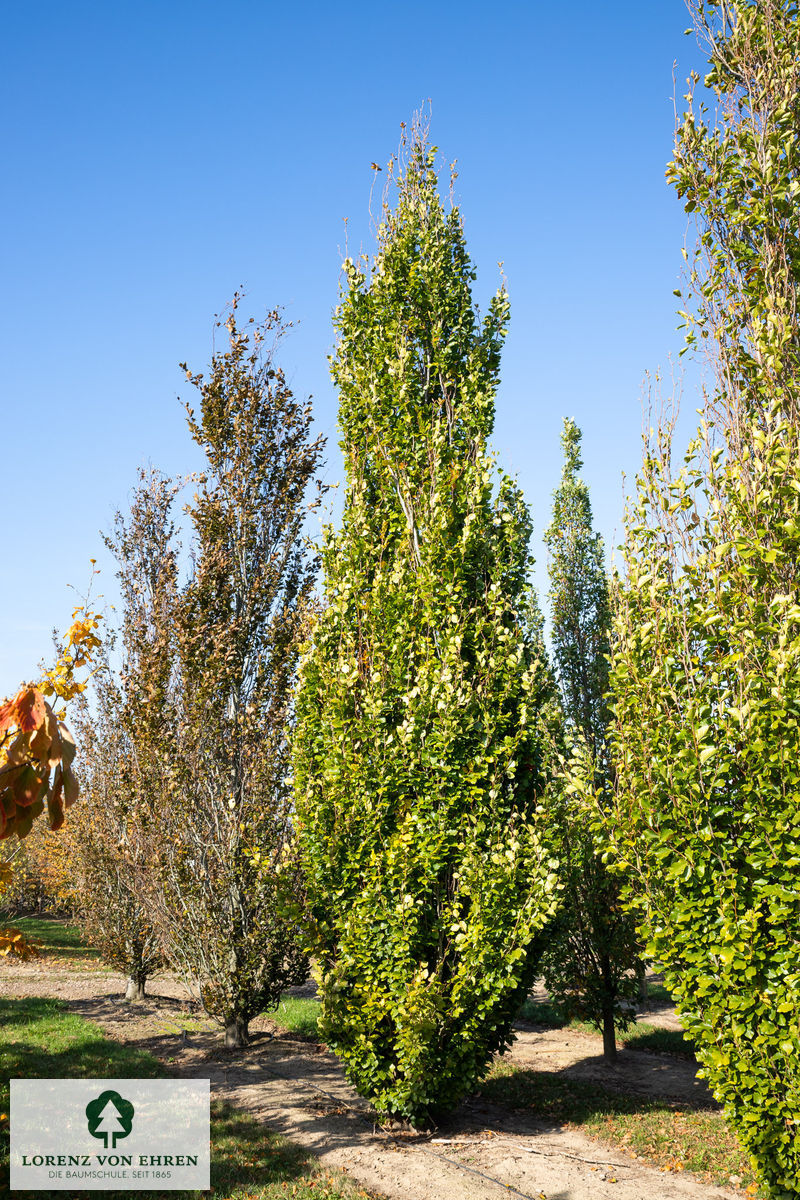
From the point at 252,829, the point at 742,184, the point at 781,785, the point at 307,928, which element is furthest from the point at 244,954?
the point at 742,184

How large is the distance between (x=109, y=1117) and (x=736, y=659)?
6.04 metres

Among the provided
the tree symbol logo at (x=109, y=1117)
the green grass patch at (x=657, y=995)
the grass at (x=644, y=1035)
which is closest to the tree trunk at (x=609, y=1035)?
the grass at (x=644, y=1035)

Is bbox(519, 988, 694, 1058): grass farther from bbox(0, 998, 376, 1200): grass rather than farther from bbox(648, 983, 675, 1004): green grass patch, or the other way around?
bbox(0, 998, 376, 1200): grass

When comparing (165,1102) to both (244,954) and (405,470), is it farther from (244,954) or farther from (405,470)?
(405,470)

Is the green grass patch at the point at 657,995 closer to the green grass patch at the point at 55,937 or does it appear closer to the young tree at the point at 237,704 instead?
the young tree at the point at 237,704

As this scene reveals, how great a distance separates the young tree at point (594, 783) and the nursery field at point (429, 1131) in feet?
3.16

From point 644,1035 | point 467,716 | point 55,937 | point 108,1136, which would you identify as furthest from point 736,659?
point 55,937

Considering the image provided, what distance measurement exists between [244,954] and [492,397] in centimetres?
656

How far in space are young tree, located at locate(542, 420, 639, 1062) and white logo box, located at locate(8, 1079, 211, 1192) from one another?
10.8 ft

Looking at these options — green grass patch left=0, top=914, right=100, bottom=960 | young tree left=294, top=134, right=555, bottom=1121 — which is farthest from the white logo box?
green grass patch left=0, top=914, right=100, bottom=960

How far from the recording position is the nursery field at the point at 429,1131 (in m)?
5.51

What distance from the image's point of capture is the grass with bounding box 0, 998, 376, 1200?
5.19 metres

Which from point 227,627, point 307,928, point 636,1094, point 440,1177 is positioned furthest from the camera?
point 227,627

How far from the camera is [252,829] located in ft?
27.4
